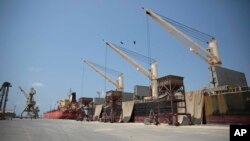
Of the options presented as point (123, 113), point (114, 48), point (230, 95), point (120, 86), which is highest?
point (114, 48)

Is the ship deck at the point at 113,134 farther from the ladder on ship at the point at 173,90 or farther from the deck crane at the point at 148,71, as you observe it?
the deck crane at the point at 148,71

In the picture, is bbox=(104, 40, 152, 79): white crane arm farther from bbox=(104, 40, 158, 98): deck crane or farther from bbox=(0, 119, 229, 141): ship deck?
bbox=(0, 119, 229, 141): ship deck

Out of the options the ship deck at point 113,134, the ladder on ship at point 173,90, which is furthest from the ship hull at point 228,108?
the ship deck at point 113,134

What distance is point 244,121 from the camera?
37156mm

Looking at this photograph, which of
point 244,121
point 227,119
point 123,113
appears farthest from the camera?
point 123,113

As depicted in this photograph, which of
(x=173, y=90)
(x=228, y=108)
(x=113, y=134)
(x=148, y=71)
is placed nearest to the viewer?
(x=113, y=134)

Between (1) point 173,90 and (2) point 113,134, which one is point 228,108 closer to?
(1) point 173,90

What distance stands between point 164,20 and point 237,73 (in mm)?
28298

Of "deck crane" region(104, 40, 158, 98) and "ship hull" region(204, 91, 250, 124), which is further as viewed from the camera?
"deck crane" region(104, 40, 158, 98)

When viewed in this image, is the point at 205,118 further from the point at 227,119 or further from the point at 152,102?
the point at 152,102

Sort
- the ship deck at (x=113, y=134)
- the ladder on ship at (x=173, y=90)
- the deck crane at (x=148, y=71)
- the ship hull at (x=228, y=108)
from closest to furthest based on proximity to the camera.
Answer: the ship deck at (x=113, y=134)
the ship hull at (x=228, y=108)
the ladder on ship at (x=173, y=90)
the deck crane at (x=148, y=71)

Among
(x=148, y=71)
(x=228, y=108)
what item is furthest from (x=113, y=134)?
(x=148, y=71)

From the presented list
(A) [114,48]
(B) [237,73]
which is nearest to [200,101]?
(B) [237,73]

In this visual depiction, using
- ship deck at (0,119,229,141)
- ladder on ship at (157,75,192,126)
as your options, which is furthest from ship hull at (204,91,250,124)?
ship deck at (0,119,229,141)
